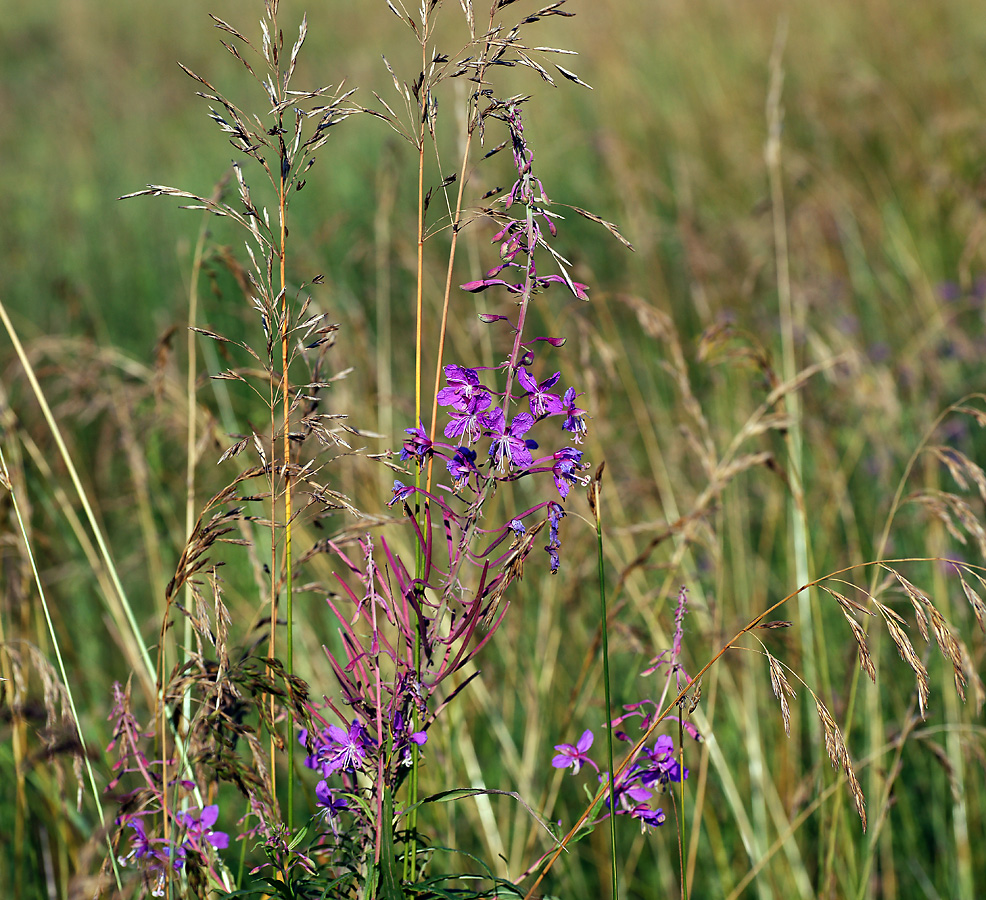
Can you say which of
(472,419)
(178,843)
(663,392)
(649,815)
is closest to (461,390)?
(472,419)

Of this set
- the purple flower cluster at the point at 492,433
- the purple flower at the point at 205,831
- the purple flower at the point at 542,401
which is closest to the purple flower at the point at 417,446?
the purple flower cluster at the point at 492,433

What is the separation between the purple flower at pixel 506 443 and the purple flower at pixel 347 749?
1.06ft

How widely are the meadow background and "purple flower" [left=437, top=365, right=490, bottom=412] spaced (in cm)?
45

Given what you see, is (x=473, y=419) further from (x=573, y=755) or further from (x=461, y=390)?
(x=573, y=755)

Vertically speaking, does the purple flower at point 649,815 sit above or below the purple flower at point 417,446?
below

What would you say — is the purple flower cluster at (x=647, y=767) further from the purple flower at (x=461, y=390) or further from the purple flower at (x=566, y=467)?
the purple flower at (x=461, y=390)

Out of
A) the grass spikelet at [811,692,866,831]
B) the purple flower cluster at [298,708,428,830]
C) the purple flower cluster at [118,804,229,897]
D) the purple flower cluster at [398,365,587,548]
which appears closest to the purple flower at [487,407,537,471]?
the purple flower cluster at [398,365,587,548]

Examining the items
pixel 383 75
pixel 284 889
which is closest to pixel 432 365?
pixel 284 889

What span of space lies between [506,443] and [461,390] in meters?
0.07

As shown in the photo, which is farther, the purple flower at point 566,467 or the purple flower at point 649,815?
the purple flower at point 649,815

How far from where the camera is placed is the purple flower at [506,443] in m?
0.76

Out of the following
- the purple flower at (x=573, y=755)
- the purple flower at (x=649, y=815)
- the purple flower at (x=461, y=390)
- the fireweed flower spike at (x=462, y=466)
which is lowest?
the purple flower at (x=649, y=815)

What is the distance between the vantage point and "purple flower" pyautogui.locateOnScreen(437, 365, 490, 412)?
75 centimetres

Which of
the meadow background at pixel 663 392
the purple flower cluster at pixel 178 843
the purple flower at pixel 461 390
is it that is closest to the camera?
the purple flower at pixel 461 390
